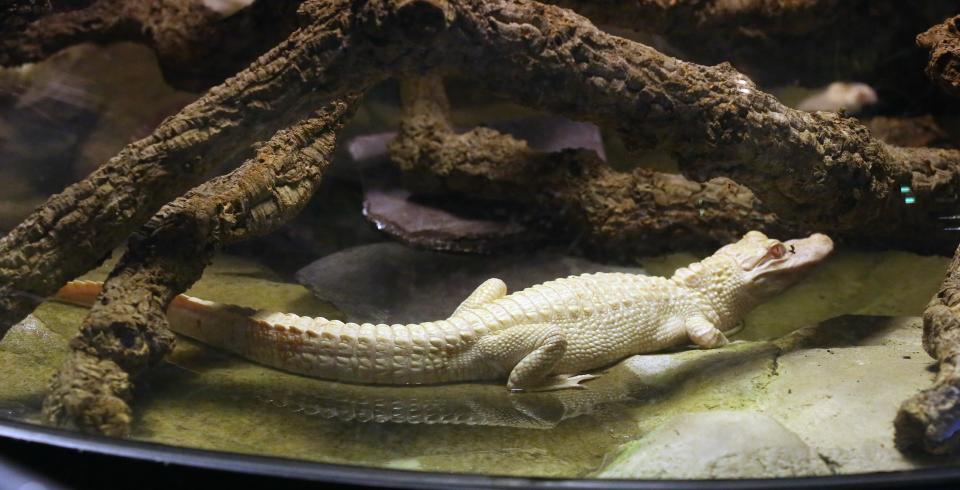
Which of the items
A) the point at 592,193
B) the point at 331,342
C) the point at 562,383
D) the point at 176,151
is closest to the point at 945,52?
the point at 592,193

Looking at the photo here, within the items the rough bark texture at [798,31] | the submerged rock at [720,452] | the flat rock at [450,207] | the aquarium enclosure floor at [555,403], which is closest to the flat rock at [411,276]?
the aquarium enclosure floor at [555,403]

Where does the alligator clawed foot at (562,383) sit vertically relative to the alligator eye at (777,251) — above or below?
below

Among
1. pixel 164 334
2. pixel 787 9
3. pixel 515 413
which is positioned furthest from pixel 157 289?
pixel 787 9

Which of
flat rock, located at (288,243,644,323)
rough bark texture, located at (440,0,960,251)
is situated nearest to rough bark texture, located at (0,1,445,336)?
rough bark texture, located at (440,0,960,251)

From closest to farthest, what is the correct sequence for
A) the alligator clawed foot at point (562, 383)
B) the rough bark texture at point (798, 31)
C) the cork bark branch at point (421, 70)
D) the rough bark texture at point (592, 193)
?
the cork bark branch at point (421, 70)
the alligator clawed foot at point (562, 383)
the rough bark texture at point (798, 31)
the rough bark texture at point (592, 193)

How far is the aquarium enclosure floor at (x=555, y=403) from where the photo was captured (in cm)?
241

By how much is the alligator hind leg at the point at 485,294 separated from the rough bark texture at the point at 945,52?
2.37 m

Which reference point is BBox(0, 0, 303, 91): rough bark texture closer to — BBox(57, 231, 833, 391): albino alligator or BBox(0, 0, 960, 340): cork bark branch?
BBox(0, 0, 960, 340): cork bark branch

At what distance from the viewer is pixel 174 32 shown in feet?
15.7

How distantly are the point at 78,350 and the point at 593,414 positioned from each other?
1802mm

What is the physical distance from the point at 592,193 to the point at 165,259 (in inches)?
100.0

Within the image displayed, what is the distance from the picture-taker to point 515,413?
9.78 feet

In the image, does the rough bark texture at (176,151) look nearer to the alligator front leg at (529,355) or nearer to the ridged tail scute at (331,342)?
the ridged tail scute at (331,342)

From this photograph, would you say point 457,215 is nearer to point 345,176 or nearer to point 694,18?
point 345,176
